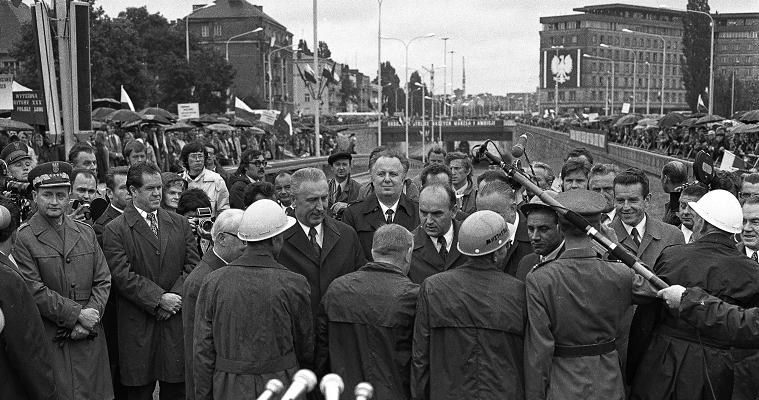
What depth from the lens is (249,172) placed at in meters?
12.2

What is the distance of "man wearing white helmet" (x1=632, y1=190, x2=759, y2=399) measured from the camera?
580 centimetres

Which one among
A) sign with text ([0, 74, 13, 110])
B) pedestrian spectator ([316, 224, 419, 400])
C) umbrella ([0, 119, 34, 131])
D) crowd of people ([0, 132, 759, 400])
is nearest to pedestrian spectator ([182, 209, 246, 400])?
→ crowd of people ([0, 132, 759, 400])

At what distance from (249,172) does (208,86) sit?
5846 cm

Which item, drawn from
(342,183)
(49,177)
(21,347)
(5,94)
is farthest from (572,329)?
(5,94)

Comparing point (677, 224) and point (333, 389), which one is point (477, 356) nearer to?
point (333, 389)

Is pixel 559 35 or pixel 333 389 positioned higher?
pixel 559 35

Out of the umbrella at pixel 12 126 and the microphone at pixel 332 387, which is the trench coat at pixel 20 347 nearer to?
the microphone at pixel 332 387

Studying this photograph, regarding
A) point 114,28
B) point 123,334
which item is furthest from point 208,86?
point 123,334

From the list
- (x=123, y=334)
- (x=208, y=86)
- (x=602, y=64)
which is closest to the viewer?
(x=123, y=334)

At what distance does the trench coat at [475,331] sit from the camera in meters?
5.64

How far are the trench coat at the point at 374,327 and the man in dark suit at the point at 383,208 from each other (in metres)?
2.39

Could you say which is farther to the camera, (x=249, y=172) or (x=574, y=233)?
(x=249, y=172)

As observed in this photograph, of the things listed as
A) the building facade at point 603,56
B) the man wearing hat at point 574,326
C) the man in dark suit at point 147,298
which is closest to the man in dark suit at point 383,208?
the man in dark suit at point 147,298

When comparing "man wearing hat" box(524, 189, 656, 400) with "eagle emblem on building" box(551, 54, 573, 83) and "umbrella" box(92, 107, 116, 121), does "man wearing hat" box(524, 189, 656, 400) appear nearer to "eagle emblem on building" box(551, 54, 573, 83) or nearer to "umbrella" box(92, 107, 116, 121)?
"umbrella" box(92, 107, 116, 121)
